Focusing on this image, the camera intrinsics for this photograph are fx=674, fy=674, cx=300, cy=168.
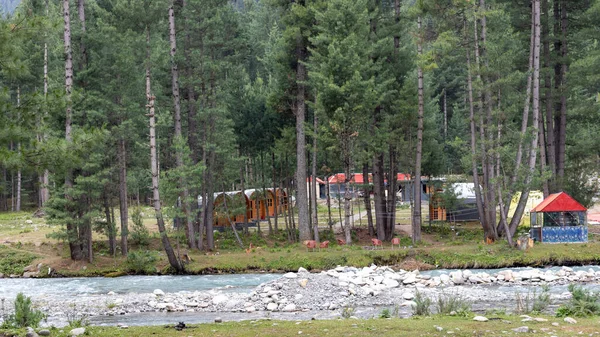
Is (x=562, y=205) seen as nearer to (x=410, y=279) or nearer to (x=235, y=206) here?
(x=410, y=279)

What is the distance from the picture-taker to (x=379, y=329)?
40.8 feet

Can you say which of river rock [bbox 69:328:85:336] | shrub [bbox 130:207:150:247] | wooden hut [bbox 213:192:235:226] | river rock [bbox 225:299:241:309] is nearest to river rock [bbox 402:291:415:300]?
river rock [bbox 225:299:241:309]

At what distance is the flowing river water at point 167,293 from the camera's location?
59.4 ft

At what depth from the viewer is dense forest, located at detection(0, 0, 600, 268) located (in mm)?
29266

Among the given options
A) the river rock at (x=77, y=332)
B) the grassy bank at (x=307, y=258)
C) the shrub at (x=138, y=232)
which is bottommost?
the grassy bank at (x=307, y=258)

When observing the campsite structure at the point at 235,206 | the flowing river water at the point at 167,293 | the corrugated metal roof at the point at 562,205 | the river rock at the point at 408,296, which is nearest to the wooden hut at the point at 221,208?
the campsite structure at the point at 235,206

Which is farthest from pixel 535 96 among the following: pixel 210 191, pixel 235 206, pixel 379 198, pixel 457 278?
pixel 235 206

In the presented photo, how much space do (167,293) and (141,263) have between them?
6464 millimetres

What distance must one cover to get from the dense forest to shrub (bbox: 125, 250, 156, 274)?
3.72 ft

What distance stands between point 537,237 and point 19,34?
25595 mm

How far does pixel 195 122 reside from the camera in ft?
115

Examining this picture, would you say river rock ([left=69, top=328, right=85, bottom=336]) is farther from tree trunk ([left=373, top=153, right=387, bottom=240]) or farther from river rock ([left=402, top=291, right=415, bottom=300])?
tree trunk ([left=373, top=153, right=387, bottom=240])

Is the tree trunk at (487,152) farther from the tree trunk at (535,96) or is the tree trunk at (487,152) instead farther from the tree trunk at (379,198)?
the tree trunk at (379,198)

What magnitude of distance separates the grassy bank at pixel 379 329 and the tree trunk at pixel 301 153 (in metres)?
19.5
